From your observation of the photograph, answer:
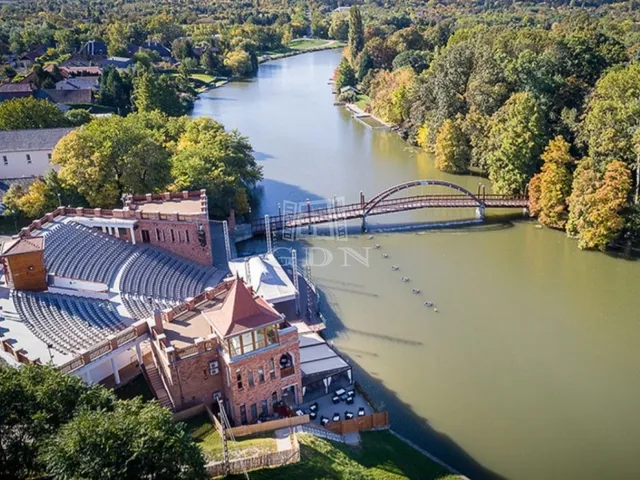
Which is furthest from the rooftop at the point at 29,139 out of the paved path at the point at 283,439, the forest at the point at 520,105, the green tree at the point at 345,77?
the green tree at the point at 345,77

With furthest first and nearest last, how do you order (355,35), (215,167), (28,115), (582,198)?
(355,35)
(28,115)
(215,167)
(582,198)

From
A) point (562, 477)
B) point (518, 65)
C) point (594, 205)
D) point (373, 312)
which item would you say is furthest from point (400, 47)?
point (562, 477)

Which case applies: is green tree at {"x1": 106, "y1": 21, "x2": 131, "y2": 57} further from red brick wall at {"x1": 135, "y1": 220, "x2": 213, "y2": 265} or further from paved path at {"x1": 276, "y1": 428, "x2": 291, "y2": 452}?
paved path at {"x1": 276, "y1": 428, "x2": 291, "y2": 452}

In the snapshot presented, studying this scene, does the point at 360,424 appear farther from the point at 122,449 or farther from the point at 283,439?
the point at 122,449

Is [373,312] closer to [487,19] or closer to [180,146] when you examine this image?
[180,146]

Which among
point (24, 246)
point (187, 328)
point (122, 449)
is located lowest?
point (187, 328)

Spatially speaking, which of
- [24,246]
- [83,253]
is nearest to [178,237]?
[83,253]
